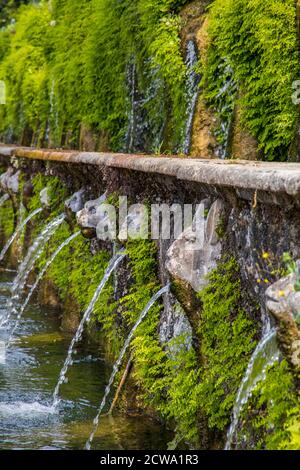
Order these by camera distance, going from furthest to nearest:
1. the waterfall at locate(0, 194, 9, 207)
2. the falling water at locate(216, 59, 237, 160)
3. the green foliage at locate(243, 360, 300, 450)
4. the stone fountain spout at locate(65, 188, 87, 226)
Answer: the waterfall at locate(0, 194, 9, 207) → the stone fountain spout at locate(65, 188, 87, 226) → the falling water at locate(216, 59, 237, 160) → the green foliage at locate(243, 360, 300, 450)

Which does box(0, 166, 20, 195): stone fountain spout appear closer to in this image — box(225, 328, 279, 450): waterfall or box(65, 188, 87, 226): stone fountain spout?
box(65, 188, 87, 226): stone fountain spout

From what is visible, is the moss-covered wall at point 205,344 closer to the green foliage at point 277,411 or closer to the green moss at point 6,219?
the green foliage at point 277,411

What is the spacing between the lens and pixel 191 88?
35.7 feet

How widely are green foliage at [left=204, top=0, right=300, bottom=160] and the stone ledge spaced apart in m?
1.32

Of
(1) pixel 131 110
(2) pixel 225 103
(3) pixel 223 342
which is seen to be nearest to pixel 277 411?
(3) pixel 223 342

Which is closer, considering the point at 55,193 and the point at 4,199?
the point at 55,193

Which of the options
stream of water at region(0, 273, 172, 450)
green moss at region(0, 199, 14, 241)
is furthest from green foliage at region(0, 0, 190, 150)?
stream of water at region(0, 273, 172, 450)

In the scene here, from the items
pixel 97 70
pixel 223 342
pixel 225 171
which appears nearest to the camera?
pixel 225 171

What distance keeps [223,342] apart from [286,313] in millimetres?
1582

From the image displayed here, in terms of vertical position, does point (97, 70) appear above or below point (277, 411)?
above

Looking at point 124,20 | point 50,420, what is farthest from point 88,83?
point 50,420

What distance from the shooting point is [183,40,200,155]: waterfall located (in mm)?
10539

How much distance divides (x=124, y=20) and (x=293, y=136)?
5674 mm
